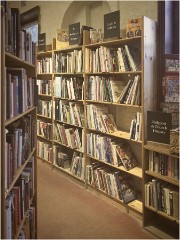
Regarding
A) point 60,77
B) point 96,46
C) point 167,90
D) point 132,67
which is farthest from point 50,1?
point 167,90

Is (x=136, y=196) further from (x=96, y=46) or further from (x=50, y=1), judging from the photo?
(x=50, y=1)

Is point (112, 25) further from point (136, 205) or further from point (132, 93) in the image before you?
point (136, 205)

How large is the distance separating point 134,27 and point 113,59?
463 millimetres

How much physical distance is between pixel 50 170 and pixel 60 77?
158 cm

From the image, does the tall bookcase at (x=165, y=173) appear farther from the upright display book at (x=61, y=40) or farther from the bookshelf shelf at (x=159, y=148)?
the upright display book at (x=61, y=40)

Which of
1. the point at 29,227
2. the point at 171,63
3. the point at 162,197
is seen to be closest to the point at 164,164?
the point at 162,197

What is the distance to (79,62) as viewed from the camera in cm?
371

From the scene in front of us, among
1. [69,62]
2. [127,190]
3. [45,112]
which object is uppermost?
[69,62]

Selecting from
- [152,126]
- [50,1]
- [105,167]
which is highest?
[50,1]

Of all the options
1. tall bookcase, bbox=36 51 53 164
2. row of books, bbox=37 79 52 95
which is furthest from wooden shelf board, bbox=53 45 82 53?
row of books, bbox=37 79 52 95

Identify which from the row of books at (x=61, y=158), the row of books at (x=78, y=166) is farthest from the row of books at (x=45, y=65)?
the row of books at (x=78, y=166)

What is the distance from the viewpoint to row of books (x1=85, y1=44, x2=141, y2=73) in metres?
2.92

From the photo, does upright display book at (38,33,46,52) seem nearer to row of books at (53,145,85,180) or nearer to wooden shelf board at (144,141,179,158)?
row of books at (53,145,85,180)

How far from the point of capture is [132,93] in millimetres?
2904
